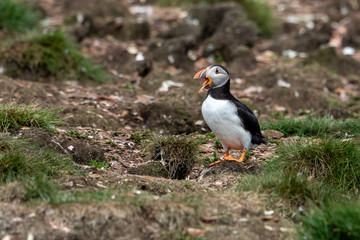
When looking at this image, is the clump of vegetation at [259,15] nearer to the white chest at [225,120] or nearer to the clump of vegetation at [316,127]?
the clump of vegetation at [316,127]

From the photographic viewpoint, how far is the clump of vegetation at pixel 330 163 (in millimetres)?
5648

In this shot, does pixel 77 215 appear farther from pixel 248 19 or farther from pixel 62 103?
pixel 248 19

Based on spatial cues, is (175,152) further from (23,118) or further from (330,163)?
(23,118)

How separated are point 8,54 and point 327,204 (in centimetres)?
593

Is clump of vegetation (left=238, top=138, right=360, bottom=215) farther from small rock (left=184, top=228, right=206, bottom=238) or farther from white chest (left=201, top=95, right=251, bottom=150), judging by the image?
small rock (left=184, top=228, right=206, bottom=238)

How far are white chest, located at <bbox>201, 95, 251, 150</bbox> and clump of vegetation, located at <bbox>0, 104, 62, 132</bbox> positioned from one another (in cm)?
181

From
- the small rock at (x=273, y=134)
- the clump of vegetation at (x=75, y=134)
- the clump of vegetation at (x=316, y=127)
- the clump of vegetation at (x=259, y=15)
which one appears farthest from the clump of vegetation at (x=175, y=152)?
the clump of vegetation at (x=259, y=15)

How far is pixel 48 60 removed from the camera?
30.0 feet

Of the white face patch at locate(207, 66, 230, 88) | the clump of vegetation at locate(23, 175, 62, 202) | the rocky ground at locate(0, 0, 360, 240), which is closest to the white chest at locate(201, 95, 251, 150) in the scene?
the white face patch at locate(207, 66, 230, 88)

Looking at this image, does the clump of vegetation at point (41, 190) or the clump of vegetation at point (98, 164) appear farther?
the clump of vegetation at point (98, 164)

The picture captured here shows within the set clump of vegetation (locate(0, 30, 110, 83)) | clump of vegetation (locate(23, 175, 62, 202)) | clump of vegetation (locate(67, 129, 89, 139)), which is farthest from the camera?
clump of vegetation (locate(0, 30, 110, 83))

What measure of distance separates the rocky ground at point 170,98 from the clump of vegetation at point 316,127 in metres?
0.30

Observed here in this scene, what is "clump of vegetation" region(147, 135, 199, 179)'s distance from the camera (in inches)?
237

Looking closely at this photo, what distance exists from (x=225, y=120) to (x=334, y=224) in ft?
6.09
